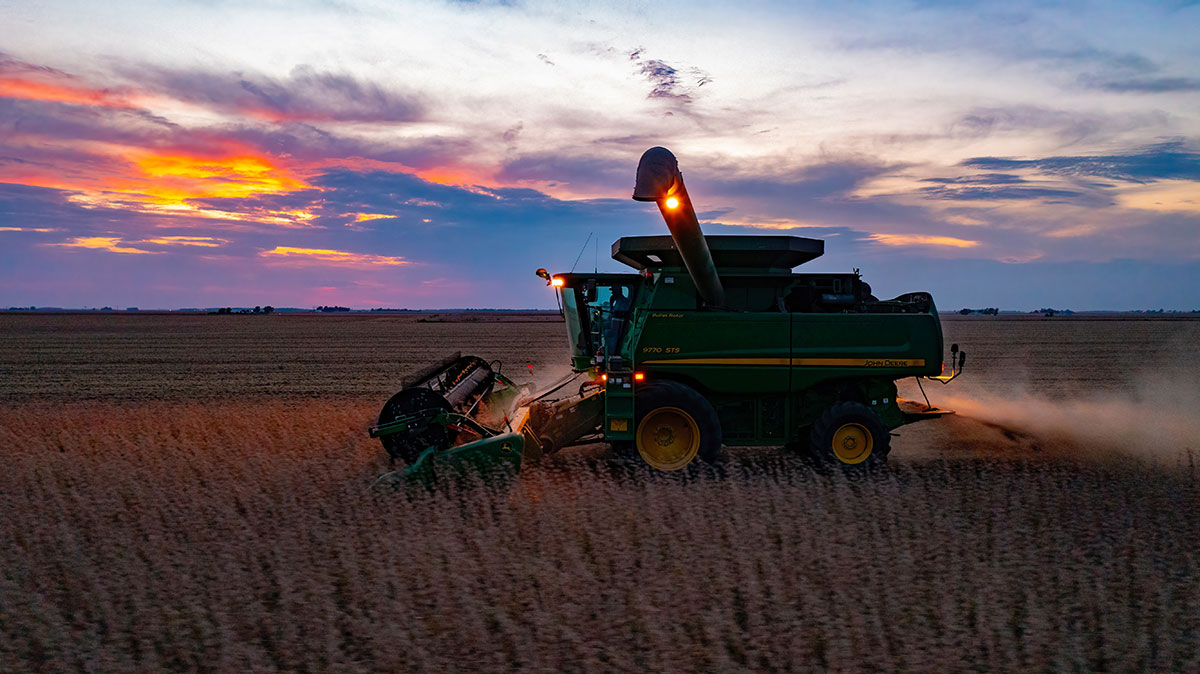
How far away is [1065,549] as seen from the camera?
605 centimetres

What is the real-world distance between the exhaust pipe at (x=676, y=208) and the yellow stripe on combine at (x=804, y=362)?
86 cm

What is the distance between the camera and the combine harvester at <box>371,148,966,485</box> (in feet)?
29.1

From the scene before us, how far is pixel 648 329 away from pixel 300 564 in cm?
493

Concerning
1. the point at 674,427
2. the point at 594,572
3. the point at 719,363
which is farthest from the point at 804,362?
Answer: the point at 594,572

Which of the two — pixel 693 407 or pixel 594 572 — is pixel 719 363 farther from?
pixel 594 572

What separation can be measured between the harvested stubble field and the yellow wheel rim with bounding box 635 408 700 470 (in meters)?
0.50

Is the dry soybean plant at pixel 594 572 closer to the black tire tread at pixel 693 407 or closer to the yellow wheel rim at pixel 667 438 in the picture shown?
the black tire tread at pixel 693 407

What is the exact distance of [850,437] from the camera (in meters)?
9.26

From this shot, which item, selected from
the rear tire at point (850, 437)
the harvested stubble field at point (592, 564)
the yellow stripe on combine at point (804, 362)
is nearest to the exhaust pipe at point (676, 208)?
the yellow stripe on combine at point (804, 362)

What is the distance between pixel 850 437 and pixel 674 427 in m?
2.23

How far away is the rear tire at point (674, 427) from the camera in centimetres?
892

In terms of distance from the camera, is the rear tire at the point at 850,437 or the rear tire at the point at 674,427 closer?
the rear tire at the point at 674,427

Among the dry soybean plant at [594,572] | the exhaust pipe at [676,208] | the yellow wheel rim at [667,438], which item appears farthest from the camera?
the yellow wheel rim at [667,438]

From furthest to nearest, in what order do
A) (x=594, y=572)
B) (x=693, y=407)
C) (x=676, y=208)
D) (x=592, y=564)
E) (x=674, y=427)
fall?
(x=674, y=427)
(x=693, y=407)
(x=676, y=208)
(x=592, y=564)
(x=594, y=572)
